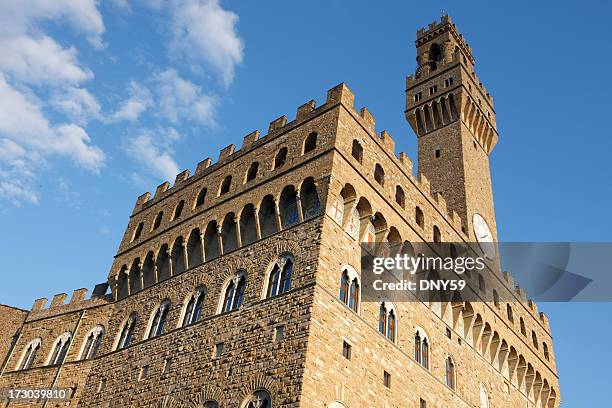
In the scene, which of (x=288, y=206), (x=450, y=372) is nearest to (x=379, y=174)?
(x=288, y=206)

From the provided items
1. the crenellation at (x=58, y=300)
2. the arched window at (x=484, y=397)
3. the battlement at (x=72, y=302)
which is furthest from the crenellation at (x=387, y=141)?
the crenellation at (x=58, y=300)

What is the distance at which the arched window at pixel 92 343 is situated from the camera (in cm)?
2323

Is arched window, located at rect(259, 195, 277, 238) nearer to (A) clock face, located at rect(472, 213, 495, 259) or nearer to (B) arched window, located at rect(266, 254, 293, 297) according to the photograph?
(B) arched window, located at rect(266, 254, 293, 297)

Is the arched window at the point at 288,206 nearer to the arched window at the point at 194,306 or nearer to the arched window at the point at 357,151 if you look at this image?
the arched window at the point at 357,151

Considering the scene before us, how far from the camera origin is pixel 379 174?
2036 centimetres

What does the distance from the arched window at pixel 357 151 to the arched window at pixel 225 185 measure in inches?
207

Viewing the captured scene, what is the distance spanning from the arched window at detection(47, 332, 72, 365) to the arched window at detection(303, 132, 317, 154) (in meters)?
14.0

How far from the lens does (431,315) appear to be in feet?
67.7

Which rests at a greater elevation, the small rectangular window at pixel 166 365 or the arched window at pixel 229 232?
the arched window at pixel 229 232

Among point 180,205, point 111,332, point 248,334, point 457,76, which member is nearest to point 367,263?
point 248,334

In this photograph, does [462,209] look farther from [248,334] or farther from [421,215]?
[248,334]

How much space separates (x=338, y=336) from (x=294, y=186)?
5192mm

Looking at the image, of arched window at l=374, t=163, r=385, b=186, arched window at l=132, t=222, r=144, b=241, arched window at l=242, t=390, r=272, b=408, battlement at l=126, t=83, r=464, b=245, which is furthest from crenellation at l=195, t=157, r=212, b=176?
arched window at l=242, t=390, r=272, b=408

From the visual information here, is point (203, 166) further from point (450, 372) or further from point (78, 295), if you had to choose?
point (450, 372)
